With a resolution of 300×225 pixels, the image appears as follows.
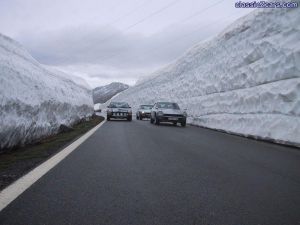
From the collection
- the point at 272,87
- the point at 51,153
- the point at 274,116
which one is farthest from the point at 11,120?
the point at 272,87

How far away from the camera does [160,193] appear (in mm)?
4422

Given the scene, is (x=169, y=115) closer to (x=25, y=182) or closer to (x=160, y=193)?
(x=25, y=182)

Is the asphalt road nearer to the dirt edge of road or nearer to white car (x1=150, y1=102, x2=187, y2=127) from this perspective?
the dirt edge of road

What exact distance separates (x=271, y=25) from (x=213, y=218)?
1547cm

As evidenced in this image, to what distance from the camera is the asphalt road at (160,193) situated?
346 cm

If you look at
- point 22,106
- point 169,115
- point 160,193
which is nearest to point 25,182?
point 160,193

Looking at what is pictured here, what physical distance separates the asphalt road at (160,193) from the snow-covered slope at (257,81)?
5785 millimetres

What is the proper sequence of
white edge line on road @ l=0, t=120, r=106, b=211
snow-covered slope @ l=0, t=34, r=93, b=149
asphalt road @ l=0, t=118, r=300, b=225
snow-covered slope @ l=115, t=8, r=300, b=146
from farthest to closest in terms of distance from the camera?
snow-covered slope @ l=115, t=8, r=300, b=146 < snow-covered slope @ l=0, t=34, r=93, b=149 < white edge line on road @ l=0, t=120, r=106, b=211 < asphalt road @ l=0, t=118, r=300, b=225

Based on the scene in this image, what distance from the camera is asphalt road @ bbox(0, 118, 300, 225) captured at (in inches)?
136

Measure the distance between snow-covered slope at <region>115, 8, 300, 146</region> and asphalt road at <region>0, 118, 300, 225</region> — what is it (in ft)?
19.0

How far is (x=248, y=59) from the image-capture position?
19.0 meters

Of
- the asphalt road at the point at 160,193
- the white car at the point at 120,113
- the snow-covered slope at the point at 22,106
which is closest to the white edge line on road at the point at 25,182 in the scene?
the asphalt road at the point at 160,193

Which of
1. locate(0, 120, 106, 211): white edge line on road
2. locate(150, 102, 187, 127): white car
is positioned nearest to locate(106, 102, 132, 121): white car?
locate(150, 102, 187, 127): white car

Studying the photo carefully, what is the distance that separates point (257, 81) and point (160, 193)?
13.6m
